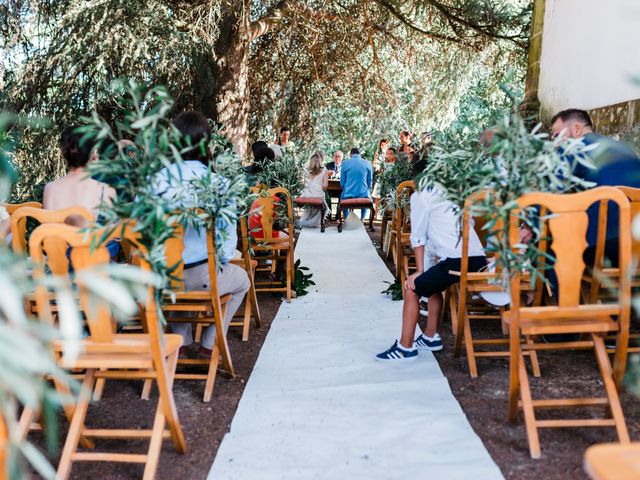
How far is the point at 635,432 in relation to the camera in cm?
311

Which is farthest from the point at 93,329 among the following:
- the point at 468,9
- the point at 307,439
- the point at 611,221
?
the point at 468,9

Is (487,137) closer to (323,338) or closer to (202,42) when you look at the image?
(323,338)

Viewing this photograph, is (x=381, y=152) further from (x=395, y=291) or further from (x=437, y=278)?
(x=437, y=278)

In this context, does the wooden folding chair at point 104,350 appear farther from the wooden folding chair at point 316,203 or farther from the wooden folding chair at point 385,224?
the wooden folding chair at point 316,203

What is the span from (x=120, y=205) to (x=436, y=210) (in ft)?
7.65

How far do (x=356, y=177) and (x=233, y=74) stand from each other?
3.17 meters

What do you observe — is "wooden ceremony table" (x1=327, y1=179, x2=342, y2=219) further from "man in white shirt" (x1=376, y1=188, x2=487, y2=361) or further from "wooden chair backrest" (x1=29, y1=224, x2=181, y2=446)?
"wooden chair backrest" (x1=29, y1=224, x2=181, y2=446)

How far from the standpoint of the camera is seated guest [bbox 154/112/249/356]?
3.68 meters

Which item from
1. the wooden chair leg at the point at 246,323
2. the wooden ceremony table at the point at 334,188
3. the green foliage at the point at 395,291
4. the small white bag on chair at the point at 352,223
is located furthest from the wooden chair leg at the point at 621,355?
the wooden ceremony table at the point at 334,188

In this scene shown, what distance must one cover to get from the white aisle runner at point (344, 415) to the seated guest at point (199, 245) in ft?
1.70

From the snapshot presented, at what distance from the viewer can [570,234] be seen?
9.41 feet

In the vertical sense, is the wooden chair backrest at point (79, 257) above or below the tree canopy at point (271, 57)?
below

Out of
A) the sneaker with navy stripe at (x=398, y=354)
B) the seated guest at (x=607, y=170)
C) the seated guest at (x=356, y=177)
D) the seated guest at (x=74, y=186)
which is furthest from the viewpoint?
the seated guest at (x=356, y=177)

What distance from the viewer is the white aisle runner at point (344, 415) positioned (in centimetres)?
287
